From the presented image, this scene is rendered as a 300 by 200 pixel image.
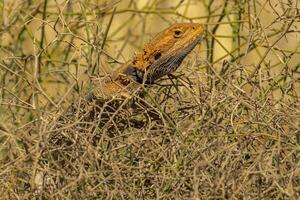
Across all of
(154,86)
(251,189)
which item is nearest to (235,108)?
(251,189)

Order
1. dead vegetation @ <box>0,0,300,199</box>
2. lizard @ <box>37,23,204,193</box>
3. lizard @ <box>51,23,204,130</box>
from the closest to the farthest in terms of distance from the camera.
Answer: dead vegetation @ <box>0,0,300,199</box>
lizard @ <box>37,23,204,193</box>
lizard @ <box>51,23,204,130</box>

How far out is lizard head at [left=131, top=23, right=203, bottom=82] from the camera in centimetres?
420

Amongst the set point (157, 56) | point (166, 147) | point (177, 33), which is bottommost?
point (166, 147)

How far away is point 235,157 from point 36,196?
2.38ft

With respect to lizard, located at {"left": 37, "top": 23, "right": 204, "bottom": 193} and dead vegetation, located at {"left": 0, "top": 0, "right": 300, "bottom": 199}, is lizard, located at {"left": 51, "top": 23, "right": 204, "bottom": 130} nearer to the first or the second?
lizard, located at {"left": 37, "top": 23, "right": 204, "bottom": 193}

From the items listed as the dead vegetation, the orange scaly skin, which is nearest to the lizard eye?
the orange scaly skin

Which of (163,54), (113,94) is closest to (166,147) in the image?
(113,94)

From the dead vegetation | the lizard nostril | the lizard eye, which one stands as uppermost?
the lizard eye

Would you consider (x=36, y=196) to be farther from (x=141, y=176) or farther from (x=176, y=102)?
(x=176, y=102)

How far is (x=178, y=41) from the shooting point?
4215 millimetres

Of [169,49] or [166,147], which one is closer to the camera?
[166,147]

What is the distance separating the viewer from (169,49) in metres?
4.24

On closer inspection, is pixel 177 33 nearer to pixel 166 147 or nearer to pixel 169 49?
pixel 169 49

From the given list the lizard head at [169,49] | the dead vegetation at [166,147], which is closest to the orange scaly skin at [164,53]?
the lizard head at [169,49]
